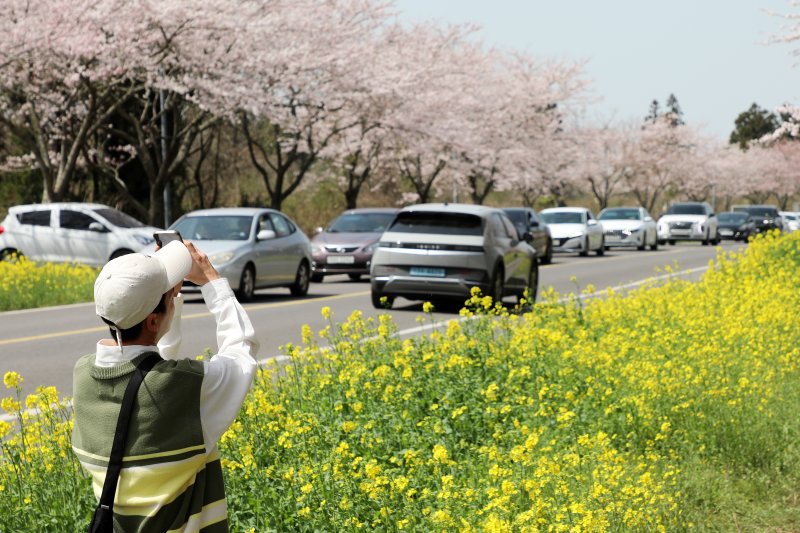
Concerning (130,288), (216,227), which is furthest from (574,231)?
(130,288)

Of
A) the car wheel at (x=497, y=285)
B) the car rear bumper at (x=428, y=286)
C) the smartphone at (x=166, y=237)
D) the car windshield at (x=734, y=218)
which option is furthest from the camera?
the car windshield at (x=734, y=218)

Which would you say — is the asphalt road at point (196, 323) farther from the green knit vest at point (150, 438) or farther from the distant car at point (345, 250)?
the green knit vest at point (150, 438)

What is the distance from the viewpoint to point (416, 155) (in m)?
49.4

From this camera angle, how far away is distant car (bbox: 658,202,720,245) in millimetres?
52125

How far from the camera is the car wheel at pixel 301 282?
21.8 metres

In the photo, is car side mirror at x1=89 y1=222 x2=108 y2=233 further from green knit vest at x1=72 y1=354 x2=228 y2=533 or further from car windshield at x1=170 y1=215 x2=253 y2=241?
green knit vest at x1=72 y1=354 x2=228 y2=533

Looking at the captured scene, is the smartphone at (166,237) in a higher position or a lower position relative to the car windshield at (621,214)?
higher

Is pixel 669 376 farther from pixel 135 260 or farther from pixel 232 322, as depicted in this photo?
pixel 135 260

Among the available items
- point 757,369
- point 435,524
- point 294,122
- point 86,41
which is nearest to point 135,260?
point 435,524

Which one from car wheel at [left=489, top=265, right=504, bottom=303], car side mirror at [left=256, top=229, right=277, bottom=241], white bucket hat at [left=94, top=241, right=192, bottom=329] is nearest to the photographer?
white bucket hat at [left=94, top=241, right=192, bottom=329]

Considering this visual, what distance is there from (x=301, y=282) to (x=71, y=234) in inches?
250

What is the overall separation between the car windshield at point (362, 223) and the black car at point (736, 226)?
33219 millimetres

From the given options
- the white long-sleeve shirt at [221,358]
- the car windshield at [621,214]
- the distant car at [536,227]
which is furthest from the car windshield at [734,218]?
the white long-sleeve shirt at [221,358]

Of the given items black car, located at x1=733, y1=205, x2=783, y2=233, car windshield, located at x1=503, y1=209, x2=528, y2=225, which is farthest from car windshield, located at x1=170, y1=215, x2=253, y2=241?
black car, located at x1=733, y1=205, x2=783, y2=233
